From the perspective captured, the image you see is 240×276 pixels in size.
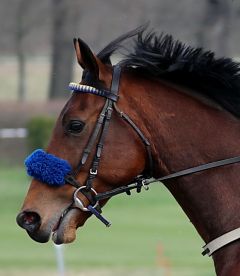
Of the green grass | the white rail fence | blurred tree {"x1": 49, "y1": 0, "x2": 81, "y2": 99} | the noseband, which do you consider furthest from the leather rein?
blurred tree {"x1": 49, "y1": 0, "x2": 81, "y2": 99}

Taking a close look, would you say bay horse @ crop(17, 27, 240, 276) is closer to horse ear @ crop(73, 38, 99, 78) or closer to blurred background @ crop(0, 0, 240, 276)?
horse ear @ crop(73, 38, 99, 78)

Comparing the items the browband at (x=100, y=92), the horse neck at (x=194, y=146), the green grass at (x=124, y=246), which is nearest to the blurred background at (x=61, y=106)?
the green grass at (x=124, y=246)

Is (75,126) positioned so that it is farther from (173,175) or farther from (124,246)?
(124,246)

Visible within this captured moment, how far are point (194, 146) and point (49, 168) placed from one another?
29.5 inches

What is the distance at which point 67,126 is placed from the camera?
16.9 feet

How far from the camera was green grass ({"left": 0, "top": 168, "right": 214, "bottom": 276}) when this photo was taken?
13633 millimetres

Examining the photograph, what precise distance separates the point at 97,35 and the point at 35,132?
811 cm

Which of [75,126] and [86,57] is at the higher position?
[86,57]

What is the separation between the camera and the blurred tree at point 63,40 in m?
34.3

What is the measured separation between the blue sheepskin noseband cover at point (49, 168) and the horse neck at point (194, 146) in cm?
45

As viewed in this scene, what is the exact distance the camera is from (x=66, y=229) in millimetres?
5074

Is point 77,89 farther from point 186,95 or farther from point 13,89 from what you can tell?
point 13,89

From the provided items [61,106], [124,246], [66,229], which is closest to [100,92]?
[66,229]

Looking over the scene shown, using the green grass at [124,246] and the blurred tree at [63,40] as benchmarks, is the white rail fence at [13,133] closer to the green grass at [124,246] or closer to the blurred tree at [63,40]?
the blurred tree at [63,40]
